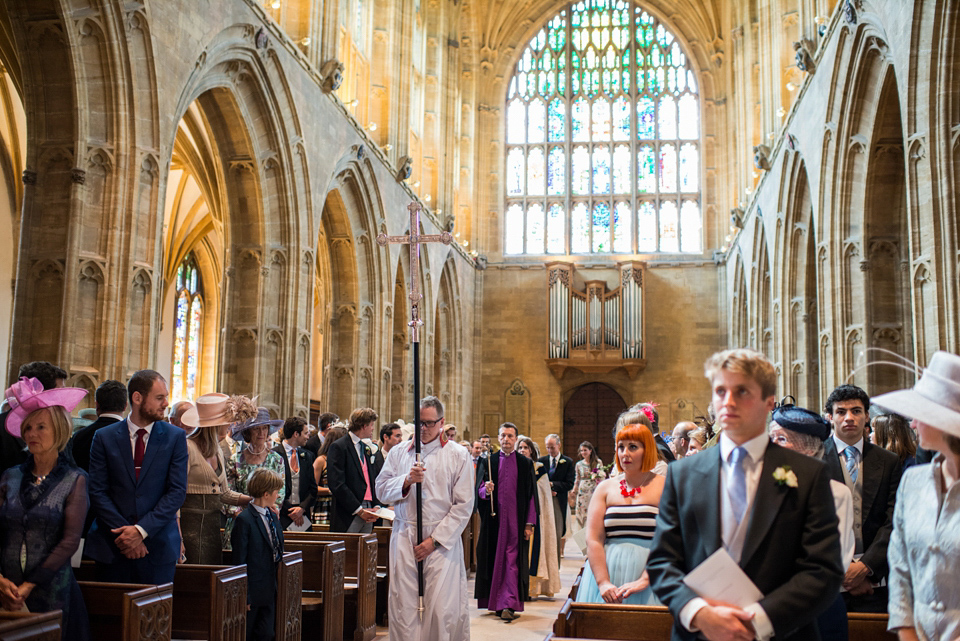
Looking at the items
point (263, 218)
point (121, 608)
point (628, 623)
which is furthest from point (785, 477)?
point (263, 218)

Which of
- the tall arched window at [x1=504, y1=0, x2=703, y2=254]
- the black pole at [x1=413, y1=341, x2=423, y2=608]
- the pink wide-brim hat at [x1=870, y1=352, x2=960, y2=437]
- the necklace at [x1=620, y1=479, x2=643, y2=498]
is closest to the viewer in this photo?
the pink wide-brim hat at [x1=870, y1=352, x2=960, y2=437]

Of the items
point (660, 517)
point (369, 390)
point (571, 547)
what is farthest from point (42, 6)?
point (571, 547)

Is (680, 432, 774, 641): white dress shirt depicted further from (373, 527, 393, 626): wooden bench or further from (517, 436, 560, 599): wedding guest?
(517, 436, 560, 599): wedding guest

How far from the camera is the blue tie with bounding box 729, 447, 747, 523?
8.32 feet

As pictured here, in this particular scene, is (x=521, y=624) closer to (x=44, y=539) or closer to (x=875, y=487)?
(x=875, y=487)

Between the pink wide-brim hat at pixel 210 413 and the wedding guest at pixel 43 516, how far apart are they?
112 centimetres

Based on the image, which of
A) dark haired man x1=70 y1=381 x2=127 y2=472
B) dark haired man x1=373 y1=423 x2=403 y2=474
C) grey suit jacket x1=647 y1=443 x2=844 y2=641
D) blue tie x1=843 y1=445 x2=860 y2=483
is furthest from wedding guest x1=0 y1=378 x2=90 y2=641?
dark haired man x1=373 y1=423 x2=403 y2=474

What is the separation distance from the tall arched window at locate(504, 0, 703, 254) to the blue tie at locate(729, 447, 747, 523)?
23.0m

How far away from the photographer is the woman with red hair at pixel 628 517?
162 inches

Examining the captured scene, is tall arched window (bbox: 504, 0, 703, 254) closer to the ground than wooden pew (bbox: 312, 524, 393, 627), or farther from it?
farther from it

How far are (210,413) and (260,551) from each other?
82 cm

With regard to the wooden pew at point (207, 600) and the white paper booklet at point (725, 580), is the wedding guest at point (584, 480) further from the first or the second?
the white paper booklet at point (725, 580)

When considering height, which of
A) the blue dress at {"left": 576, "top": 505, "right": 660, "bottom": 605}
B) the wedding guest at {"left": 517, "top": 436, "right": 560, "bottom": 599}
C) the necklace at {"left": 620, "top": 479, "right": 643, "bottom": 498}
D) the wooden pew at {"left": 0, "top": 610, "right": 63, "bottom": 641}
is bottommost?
the wedding guest at {"left": 517, "top": 436, "right": 560, "bottom": 599}

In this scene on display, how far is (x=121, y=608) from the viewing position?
3932 mm
